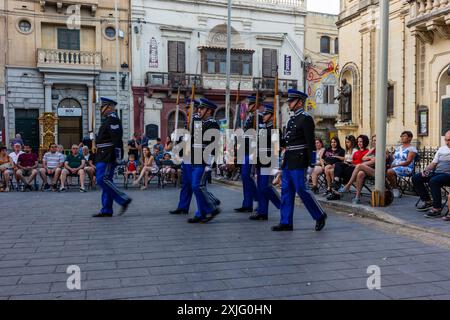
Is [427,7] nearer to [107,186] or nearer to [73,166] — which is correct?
[107,186]

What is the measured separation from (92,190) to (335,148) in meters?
6.84

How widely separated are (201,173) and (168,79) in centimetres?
2256

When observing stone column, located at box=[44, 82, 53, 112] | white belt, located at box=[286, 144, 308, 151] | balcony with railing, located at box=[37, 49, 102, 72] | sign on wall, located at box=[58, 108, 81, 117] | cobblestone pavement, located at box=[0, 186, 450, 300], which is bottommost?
cobblestone pavement, located at box=[0, 186, 450, 300]

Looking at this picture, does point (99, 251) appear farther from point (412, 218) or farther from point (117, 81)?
point (117, 81)

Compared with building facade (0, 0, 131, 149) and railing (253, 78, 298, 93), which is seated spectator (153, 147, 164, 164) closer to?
building facade (0, 0, 131, 149)

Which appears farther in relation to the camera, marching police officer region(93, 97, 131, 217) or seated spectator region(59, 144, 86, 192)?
seated spectator region(59, 144, 86, 192)

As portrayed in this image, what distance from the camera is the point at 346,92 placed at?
734 inches

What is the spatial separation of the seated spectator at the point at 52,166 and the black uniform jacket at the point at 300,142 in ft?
27.8

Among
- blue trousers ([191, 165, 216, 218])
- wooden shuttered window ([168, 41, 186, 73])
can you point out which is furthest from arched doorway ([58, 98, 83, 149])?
blue trousers ([191, 165, 216, 218])

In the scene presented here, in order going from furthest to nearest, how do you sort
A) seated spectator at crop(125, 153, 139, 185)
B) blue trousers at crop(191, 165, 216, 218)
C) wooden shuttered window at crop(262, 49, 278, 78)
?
1. wooden shuttered window at crop(262, 49, 278, 78)
2. seated spectator at crop(125, 153, 139, 185)
3. blue trousers at crop(191, 165, 216, 218)

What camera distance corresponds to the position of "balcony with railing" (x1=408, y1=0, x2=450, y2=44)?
13.3 meters

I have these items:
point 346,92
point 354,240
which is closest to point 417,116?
point 346,92

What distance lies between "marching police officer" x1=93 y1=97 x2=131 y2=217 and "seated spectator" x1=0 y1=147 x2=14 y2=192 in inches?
232

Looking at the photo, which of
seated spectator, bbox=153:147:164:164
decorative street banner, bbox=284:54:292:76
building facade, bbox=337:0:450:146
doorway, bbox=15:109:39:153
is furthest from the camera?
decorative street banner, bbox=284:54:292:76
